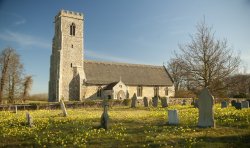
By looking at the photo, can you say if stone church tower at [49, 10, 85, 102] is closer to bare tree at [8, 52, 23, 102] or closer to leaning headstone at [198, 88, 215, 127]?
bare tree at [8, 52, 23, 102]

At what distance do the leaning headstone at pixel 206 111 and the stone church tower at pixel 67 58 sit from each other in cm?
3312

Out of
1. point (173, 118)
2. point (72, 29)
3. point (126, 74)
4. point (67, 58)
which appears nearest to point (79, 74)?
point (67, 58)

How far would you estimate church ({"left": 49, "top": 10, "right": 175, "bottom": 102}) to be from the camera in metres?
43.2

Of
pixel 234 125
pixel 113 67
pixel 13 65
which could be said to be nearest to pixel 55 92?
pixel 13 65

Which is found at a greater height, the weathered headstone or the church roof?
the church roof

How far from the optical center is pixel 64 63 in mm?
44031

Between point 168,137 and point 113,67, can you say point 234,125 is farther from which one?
point 113,67

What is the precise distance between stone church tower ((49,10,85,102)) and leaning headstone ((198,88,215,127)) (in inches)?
1304

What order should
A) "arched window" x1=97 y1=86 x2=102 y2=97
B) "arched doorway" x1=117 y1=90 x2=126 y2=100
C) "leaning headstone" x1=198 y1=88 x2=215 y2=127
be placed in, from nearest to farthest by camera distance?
→ 1. "leaning headstone" x1=198 y1=88 x2=215 y2=127
2. "arched doorway" x1=117 y1=90 x2=126 y2=100
3. "arched window" x1=97 y1=86 x2=102 y2=97

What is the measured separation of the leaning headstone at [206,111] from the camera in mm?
11211

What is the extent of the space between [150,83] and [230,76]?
1122 inches

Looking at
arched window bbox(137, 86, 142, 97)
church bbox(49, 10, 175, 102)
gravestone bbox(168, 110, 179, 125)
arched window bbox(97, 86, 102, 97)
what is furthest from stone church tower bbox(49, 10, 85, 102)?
gravestone bbox(168, 110, 179, 125)

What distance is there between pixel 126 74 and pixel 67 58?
12.4 m

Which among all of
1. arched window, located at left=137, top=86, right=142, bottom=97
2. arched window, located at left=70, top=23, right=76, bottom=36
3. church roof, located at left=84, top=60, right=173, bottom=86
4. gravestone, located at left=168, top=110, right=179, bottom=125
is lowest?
gravestone, located at left=168, top=110, right=179, bottom=125
